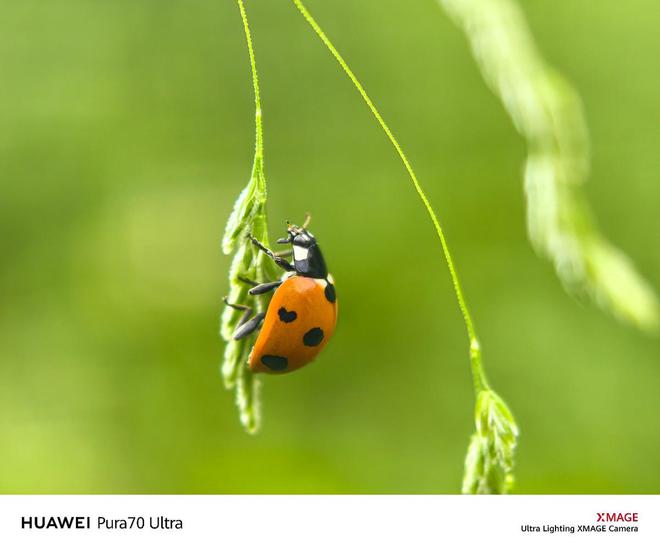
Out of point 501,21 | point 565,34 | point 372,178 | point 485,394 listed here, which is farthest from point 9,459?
point 565,34

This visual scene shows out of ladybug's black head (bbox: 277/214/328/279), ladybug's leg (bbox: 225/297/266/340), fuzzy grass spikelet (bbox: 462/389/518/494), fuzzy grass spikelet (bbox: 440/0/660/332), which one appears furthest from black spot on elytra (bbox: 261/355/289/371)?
fuzzy grass spikelet (bbox: 440/0/660/332)
